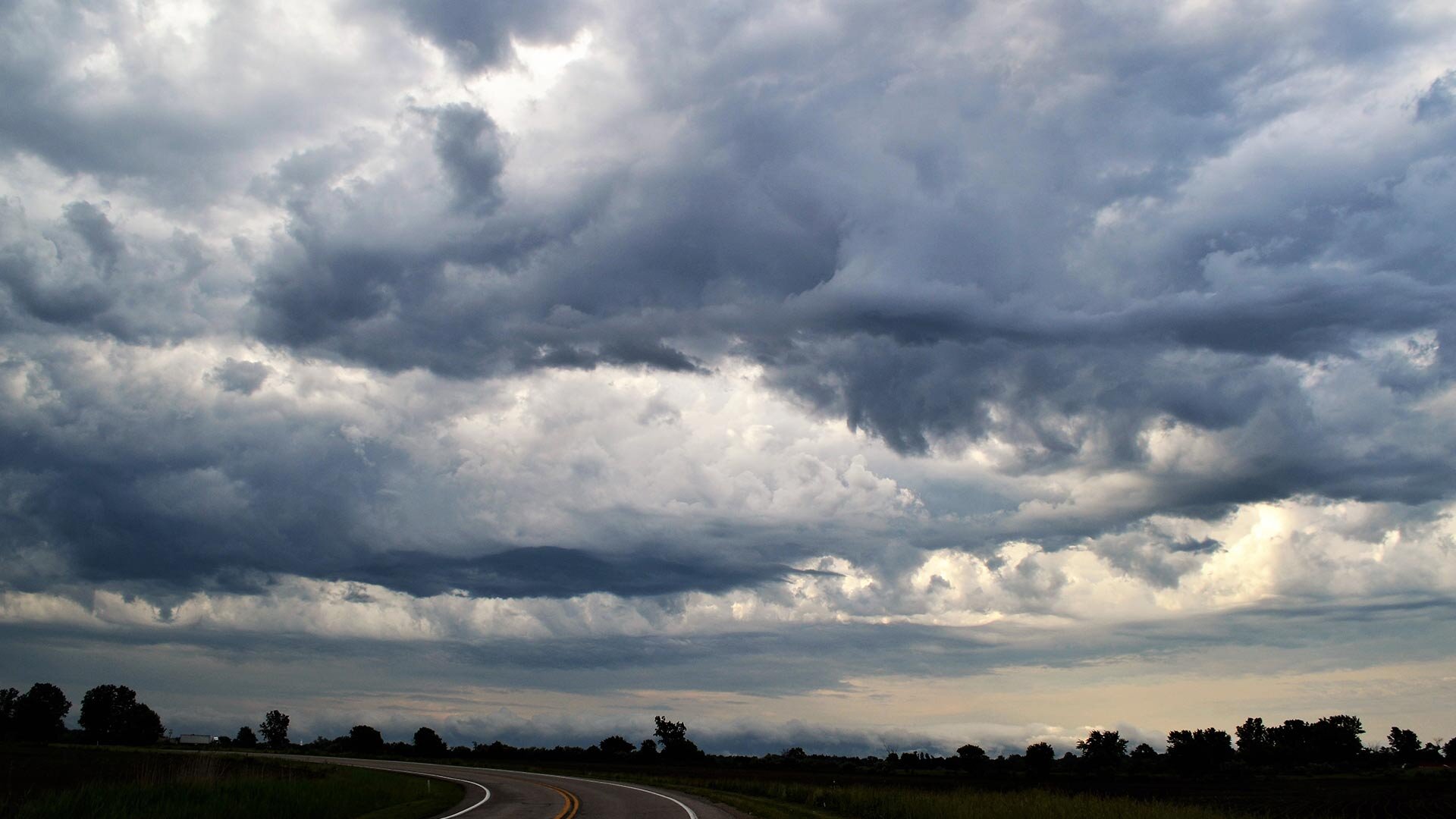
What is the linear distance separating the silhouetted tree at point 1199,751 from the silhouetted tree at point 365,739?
139 m

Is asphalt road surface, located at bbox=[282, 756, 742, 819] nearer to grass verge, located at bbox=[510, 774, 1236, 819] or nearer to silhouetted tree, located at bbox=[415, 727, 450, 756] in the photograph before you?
grass verge, located at bbox=[510, 774, 1236, 819]

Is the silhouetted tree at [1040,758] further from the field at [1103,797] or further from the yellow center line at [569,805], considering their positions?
the yellow center line at [569,805]

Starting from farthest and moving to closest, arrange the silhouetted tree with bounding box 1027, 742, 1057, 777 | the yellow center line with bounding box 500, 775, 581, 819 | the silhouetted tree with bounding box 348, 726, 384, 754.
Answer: the silhouetted tree with bounding box 348, 726, 384, 754 < the silhouetted tree with bounding box 1027, 742, 1057, 777 < the yellow center line with bounding box 500, 775, 581, 819

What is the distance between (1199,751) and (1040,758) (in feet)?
91.5

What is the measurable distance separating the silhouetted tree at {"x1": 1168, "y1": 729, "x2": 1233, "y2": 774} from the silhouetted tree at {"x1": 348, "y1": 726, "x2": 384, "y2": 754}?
457ft

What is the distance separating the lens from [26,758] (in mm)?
87375

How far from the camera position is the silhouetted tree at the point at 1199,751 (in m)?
132

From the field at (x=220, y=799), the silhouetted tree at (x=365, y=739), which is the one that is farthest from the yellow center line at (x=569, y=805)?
the silhouetted tree at (x=365, y=739)

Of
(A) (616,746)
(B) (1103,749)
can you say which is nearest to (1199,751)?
(B) (1103,749)

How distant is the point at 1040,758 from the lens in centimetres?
13500

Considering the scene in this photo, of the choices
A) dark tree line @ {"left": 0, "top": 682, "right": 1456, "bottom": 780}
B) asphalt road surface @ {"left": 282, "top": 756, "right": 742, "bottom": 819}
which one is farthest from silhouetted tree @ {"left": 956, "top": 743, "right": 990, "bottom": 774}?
asphalt road surface @ {"left": 282, "top": 756, "right": 742, "bottom": 819}

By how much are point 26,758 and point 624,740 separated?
10924 centimetres

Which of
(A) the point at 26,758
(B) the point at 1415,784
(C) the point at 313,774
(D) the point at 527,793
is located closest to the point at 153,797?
(D) the point at 527,793

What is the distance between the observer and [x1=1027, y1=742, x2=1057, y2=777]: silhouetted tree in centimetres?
11972
